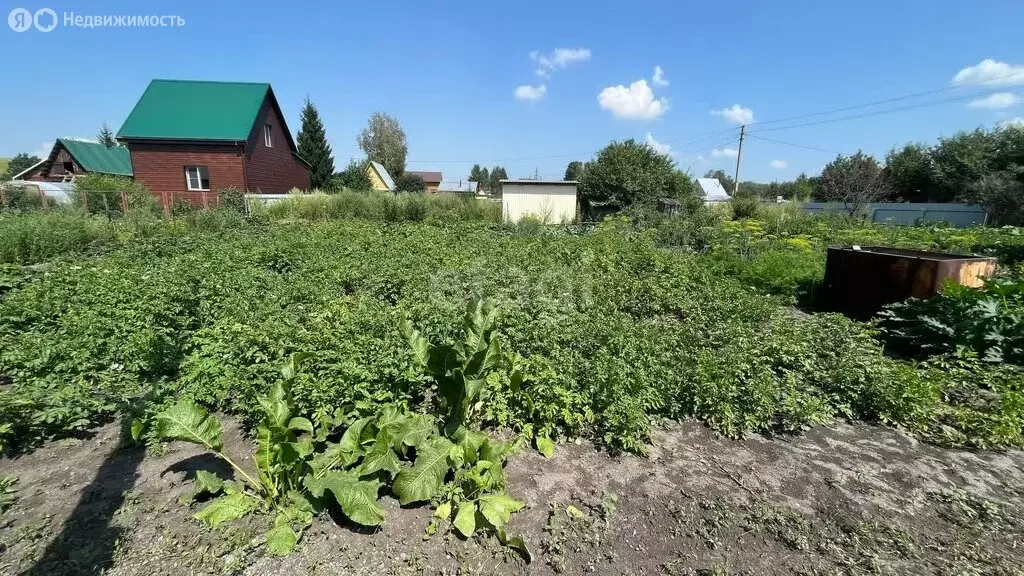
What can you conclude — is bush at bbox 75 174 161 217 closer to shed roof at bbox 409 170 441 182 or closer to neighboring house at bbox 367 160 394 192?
neighboring house at bbox 367 160 394 192

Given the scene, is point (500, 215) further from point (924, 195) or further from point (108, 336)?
point (924, 195)

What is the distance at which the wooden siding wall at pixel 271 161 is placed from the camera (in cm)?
2414

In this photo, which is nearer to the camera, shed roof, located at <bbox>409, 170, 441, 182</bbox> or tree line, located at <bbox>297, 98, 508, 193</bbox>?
tree line, located at <bbox>297, 98, 508, 193</bbox>

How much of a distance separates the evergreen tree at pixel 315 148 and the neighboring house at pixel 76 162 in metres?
11.6

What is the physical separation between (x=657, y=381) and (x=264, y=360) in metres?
3.17

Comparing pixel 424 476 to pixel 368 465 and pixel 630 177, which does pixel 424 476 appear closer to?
pixel 368 465

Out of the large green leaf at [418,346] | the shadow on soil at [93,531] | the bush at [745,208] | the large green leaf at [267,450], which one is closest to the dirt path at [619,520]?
the shadow on soil at [93,531]

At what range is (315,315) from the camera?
4.55 meters

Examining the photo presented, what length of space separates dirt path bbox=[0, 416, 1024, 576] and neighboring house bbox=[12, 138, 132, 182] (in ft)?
131

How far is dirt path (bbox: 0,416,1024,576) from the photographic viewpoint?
7.11ft

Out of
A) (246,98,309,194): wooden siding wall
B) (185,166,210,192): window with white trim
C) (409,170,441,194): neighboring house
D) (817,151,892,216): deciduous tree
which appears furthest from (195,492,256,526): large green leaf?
(409,170,441,194): neighboring house

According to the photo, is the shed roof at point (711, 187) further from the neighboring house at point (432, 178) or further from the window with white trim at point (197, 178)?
the window with white trim at point (197, 178)

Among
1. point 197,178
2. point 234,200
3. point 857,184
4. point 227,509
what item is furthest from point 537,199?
point 857,184

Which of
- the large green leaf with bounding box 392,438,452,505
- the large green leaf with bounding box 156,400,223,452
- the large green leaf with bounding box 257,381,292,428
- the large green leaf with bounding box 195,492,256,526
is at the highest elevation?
the large green leaf with bounding box 257,381,292,428
